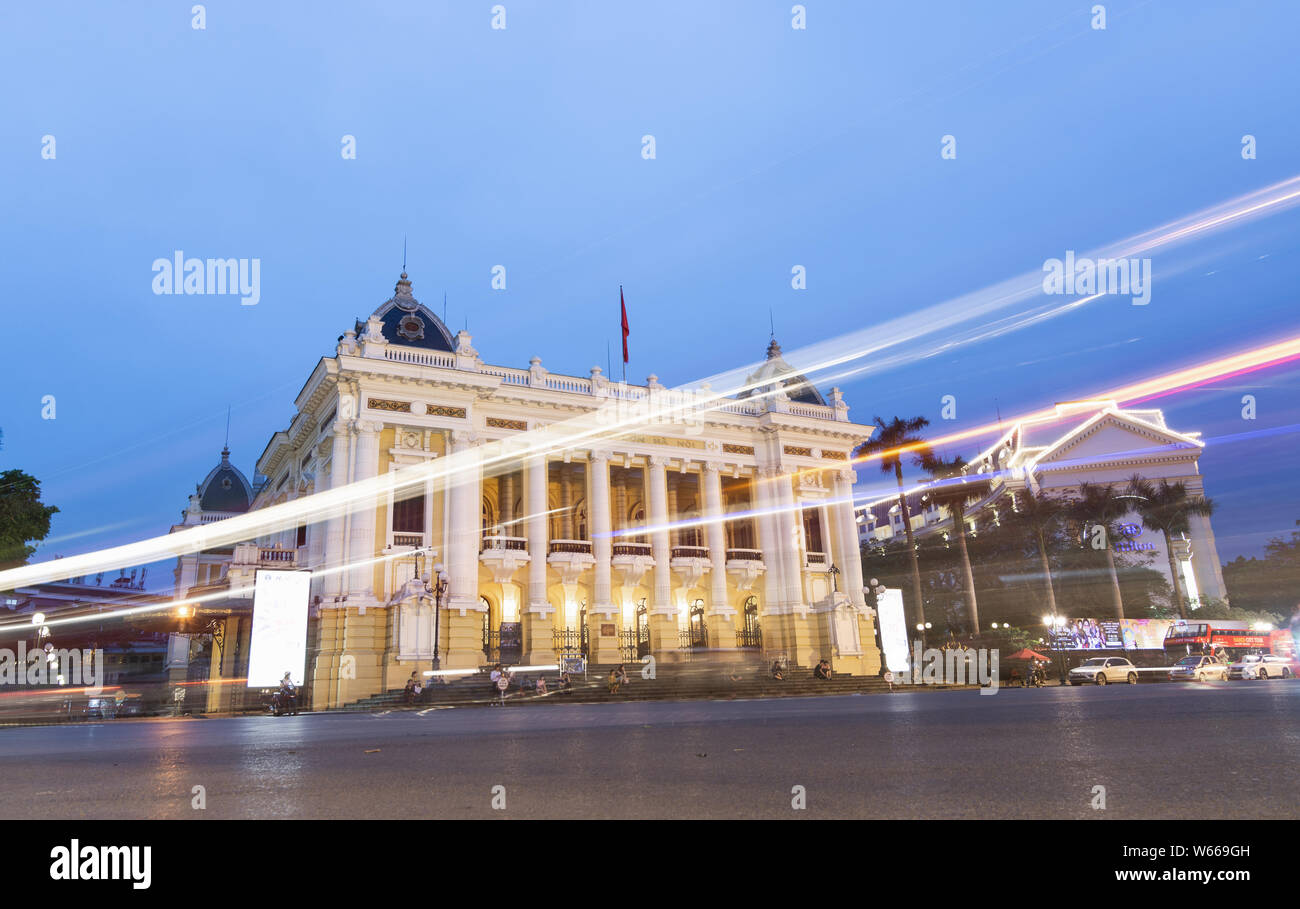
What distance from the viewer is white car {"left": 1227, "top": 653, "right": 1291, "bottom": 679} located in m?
33.4

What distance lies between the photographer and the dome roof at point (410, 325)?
39656 mm

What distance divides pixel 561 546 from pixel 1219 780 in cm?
3558

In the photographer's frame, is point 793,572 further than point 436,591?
Yes

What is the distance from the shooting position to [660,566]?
136 ft

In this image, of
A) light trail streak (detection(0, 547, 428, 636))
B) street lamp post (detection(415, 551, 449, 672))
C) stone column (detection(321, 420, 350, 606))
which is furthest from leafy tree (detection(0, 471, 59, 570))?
street lamp post (detection(415, 551, 449, 672))

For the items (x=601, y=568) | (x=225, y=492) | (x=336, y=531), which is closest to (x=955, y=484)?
(x=601, y=568)

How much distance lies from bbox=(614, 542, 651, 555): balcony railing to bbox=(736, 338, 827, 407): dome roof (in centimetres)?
1249

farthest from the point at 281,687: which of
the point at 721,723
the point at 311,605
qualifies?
the point at 721,723

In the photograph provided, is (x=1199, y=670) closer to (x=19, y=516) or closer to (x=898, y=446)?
(x=898, y=446)

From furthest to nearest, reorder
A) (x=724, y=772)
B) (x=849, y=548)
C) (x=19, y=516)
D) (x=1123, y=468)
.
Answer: (x=1123, y=468) < (x=849, y=548) < (x=19, y=516) < (x=724, y=772)

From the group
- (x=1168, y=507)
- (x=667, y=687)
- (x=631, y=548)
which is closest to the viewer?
(x=667, y=687)

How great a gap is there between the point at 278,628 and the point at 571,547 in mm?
13962

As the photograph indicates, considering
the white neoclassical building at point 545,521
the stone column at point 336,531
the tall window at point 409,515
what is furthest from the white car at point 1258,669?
the stone column at point 336,531
